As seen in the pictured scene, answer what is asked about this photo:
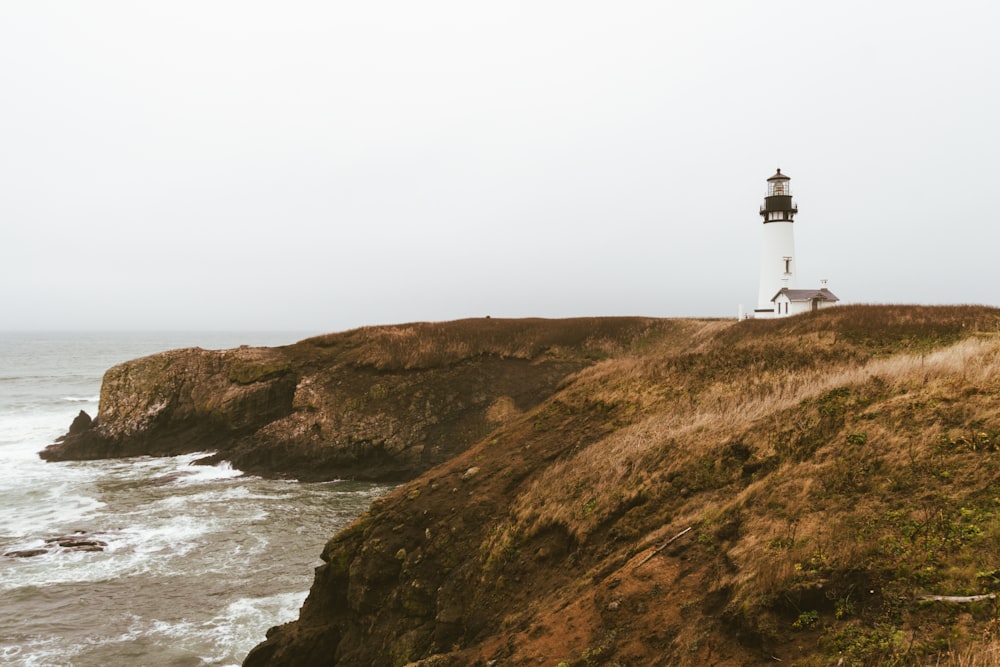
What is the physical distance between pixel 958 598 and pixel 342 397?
102ft

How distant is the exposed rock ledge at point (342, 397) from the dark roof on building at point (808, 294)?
1131 cm

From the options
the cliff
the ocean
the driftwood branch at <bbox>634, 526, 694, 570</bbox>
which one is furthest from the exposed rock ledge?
the driftwood branch at <bbox>634, 526, 694, 570</bbox>

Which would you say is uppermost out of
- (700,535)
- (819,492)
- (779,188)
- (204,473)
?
(779,188)

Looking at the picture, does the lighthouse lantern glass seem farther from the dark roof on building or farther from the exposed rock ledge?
the exposed rock ledge

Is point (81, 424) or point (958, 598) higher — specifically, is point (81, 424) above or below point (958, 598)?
below

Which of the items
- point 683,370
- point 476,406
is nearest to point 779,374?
point 683,370

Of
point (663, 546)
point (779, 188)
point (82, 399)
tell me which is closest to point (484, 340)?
point (779, 188)

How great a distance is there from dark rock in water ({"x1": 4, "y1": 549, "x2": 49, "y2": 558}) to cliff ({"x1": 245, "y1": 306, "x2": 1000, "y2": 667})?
41.9 feet

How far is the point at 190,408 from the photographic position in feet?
117

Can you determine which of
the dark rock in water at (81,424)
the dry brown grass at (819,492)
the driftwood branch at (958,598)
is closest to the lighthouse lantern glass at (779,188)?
the dry brown grass at (819,492)

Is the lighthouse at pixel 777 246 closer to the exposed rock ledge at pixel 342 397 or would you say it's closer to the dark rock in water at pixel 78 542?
the exposed rock ledge at pixel 342 397

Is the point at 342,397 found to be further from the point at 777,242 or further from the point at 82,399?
the point at 82,399

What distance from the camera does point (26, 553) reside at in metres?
18.2

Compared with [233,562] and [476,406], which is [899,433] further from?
[476,406]
